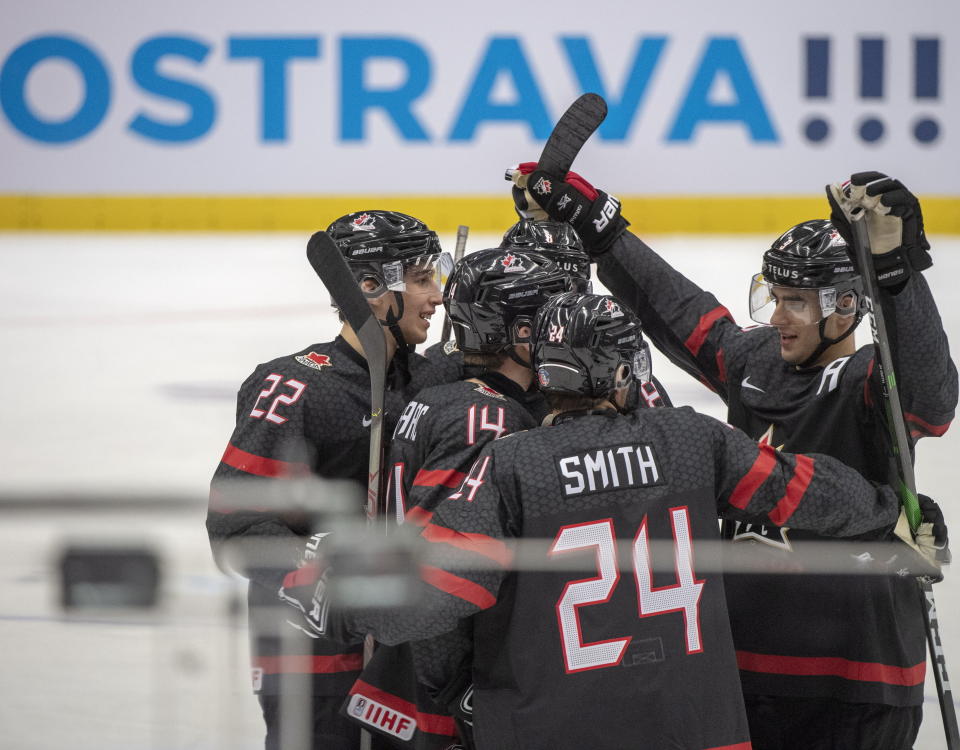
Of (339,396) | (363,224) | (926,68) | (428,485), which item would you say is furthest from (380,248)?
(926,68)

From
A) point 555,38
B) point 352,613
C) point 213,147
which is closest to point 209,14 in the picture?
point 213,147

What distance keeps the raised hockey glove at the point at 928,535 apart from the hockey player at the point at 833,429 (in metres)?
0.07

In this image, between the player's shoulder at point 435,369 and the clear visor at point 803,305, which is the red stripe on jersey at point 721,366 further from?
the player's shoulder at point 435,369

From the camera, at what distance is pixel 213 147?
9.62 metres

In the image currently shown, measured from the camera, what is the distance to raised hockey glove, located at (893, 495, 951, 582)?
190cm

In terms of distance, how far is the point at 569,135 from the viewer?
7.89 feet

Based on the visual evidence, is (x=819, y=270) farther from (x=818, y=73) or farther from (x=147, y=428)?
(x=818, y=73)

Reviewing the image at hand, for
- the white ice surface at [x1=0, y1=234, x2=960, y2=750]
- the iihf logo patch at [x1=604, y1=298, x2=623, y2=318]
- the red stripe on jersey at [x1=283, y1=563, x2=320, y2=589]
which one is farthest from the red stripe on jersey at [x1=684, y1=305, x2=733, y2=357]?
the red stripe on jersey at [x1=283, y1=563, x2=320, y2=589]

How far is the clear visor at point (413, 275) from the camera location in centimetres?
224

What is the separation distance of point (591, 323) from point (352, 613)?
0.52 meters

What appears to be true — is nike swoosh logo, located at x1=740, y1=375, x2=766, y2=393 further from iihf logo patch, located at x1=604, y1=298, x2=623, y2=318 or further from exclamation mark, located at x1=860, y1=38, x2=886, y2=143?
exclamation mark, located at x1=860, y1=38, x2=886, y2=143

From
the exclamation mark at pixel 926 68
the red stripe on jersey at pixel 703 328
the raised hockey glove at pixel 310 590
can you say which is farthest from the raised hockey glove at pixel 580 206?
the exclamation mark at pixel 926 68

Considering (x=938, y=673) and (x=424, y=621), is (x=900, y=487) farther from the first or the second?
(x=424, y=621)

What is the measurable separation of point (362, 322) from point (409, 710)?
567mm
